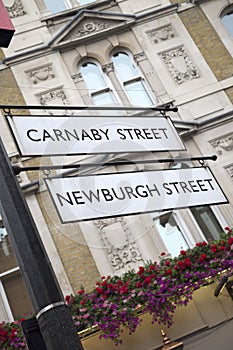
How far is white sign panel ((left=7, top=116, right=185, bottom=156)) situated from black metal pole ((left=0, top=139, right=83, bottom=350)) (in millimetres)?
610

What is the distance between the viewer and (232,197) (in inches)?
328

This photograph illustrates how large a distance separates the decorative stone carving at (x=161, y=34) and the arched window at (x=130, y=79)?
0.70 meters

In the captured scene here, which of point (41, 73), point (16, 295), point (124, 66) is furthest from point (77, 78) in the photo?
point (16, 295)

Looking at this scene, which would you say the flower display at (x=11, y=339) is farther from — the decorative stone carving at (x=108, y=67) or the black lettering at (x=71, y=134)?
the decorative stone carving at (x=108, y=67)

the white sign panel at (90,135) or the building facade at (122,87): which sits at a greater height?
the building facade at (122,87)

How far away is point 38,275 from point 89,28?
8.86m

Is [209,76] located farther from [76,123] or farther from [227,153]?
[76,123]

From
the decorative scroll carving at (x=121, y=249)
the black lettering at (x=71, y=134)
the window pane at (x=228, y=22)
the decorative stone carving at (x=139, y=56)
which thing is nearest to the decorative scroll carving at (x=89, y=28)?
the decorative stone carving at (x=139, y=56)

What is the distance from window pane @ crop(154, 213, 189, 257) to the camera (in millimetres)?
8094

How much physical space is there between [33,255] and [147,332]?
5.08m

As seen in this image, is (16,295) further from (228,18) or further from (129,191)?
(228,18)

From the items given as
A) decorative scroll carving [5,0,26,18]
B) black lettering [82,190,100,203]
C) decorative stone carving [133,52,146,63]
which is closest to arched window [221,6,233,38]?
decorative stone carving [133,52,146,63]

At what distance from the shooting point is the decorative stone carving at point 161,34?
396 inches

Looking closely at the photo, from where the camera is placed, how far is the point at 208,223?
8320mm
